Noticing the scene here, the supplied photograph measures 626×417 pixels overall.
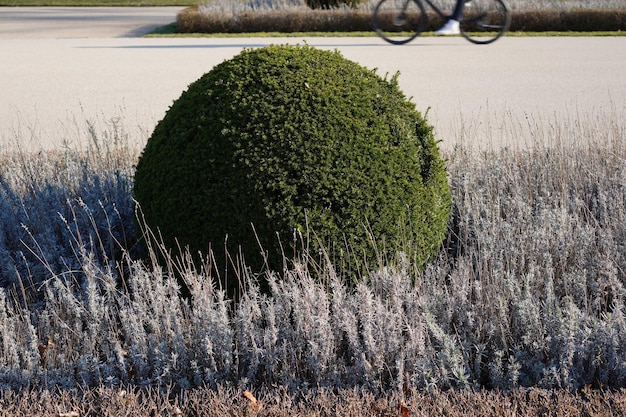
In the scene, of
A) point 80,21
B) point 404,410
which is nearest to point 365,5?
point 80,21

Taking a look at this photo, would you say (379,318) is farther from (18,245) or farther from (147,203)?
(18,245)

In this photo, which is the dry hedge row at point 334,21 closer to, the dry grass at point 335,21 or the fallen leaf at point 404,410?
the dry grass at point 335,21

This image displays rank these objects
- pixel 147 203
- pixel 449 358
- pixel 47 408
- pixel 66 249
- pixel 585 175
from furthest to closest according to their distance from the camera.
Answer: pixel 585 175, pixel 66 249, pixel 147 203, pixel 449 358, pixel 47 408

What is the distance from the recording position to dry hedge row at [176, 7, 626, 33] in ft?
54.9

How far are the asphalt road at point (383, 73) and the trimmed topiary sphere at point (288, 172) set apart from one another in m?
1.98

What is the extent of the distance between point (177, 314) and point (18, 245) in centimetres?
156

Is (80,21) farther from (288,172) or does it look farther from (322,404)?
(322,404)

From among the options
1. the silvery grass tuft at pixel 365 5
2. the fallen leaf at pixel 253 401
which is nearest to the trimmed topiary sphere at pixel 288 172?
the fallen leaf at pixel 253 401

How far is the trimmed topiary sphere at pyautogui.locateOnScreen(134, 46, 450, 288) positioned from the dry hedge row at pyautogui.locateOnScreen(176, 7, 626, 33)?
13370mm

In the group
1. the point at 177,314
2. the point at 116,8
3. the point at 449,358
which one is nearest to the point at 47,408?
the point at 177,314

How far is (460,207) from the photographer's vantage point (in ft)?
14.8

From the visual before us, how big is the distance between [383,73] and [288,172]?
717 cm

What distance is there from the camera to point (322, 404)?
269 cm

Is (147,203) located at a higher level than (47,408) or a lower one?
higher
